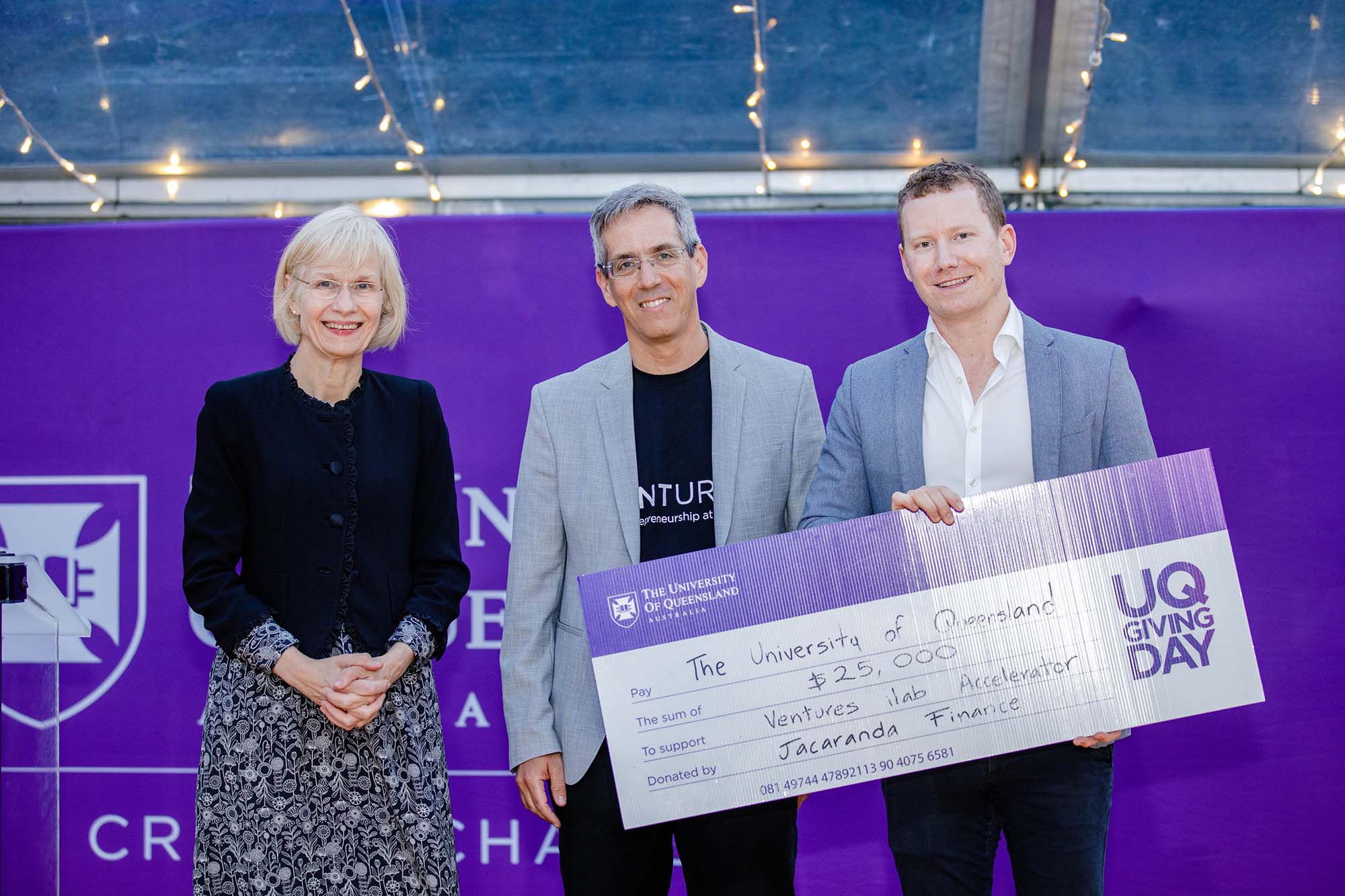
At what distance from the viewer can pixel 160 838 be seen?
3148 mm

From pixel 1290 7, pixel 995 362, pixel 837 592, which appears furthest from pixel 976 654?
pixel 1290 7

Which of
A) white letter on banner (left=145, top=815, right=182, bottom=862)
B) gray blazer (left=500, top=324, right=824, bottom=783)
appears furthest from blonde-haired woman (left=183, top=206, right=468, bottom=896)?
white letter on banner (left=145, top=815, right=182, bottom=862)

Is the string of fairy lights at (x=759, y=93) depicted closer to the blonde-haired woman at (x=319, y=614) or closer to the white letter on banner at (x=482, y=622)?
the white letter on banner at (x=482, y=622)

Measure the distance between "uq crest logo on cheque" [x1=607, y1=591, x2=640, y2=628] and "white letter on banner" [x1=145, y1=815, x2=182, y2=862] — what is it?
6.19ft

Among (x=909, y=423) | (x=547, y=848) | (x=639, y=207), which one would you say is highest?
(x=639, y=207)

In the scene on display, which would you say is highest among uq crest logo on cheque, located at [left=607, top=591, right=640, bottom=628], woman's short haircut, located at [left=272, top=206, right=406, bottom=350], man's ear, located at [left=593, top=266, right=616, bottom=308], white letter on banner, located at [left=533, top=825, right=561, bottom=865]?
woman's short haircut, located at [left=272, top=206, right=406, bottom=350]

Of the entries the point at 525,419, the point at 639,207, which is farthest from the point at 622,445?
the point at 525,419

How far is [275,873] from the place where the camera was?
6.36 feet

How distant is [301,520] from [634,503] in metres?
0.57

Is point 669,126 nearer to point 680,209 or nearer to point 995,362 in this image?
point 680,209

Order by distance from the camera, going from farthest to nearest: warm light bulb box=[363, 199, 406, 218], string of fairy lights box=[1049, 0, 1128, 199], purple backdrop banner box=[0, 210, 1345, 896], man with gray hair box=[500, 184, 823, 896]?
warm light bulb box=[363, 199, 406, 218], string of fairy lights box=[1049, 0, 1128, 199], purple backdrop banner box=[0, 210, 1345, 896], man with gray hair box=[500, 184, 823, 896]

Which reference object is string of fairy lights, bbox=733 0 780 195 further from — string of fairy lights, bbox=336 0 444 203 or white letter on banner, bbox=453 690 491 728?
white letter on banner, bbox=453 690 491 728

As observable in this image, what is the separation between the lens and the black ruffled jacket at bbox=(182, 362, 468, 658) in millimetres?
1971

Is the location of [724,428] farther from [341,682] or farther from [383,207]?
[383,207]
